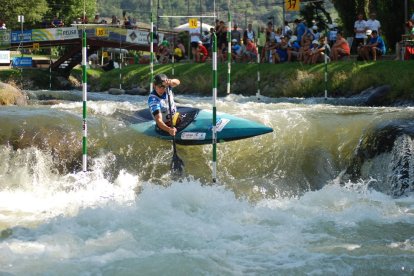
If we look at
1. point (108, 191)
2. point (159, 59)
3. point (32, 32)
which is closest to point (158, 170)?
point (108, 191)

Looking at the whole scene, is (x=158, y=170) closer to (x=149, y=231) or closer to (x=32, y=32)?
(x=149, y=231)

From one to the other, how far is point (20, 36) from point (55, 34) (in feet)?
7.91

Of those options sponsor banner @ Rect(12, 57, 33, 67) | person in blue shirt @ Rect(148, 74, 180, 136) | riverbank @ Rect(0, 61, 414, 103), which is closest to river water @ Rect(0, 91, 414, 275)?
person in blue shirt @ Rect(148, 74, 180, 136)

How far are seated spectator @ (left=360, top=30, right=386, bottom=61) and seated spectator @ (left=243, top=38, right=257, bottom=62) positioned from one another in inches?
179

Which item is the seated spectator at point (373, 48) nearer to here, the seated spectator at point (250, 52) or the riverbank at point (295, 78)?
the riverbank at point (295, 78)

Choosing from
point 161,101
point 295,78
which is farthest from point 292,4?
point 161,101

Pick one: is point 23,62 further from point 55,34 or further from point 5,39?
point 5,39

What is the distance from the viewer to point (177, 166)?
30.5ft

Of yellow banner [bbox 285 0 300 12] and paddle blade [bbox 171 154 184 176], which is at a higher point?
yellow banner [bbox 285 0 300 12]

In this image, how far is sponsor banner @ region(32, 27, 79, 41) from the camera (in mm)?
29891

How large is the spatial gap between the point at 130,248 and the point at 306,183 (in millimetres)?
3587

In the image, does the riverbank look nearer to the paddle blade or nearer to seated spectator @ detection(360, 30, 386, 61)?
seated spectator @ detection(360, 30, 386, 61)

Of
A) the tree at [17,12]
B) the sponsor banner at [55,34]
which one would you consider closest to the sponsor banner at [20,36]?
the sponsor banner at [55,34]

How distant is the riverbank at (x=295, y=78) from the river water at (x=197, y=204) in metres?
3.17
